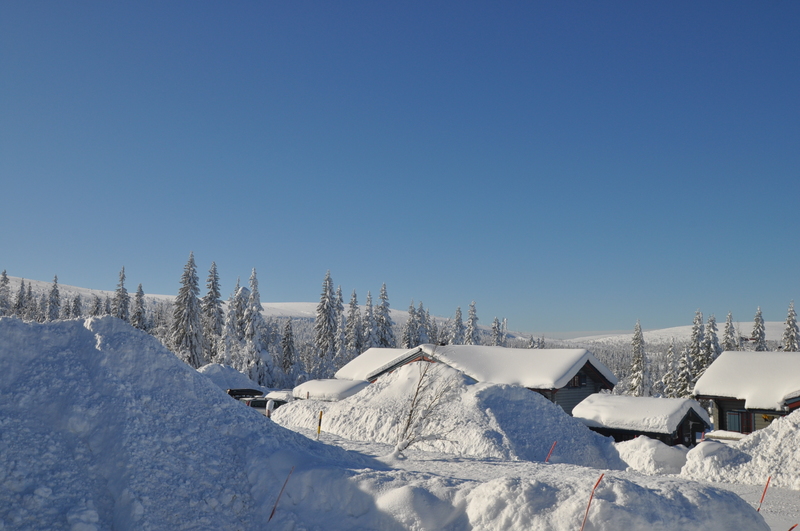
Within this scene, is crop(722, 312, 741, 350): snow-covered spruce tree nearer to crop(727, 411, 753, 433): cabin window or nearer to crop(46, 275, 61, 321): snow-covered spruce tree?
crop(727, 411, 753, 433): cabin window

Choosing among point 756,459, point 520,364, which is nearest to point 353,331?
point 520,364

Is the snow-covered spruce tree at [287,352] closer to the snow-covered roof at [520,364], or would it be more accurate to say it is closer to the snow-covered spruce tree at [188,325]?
the snow-covered spruce tree at [188,325]

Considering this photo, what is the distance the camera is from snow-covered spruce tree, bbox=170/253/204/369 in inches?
1994

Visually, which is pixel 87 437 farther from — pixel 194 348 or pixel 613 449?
pixel 194 348

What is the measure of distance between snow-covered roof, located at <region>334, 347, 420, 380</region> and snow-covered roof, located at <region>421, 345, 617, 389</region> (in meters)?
3.42

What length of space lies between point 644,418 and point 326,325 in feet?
140

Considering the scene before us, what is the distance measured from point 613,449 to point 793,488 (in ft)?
20.5

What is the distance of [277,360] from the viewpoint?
200ft

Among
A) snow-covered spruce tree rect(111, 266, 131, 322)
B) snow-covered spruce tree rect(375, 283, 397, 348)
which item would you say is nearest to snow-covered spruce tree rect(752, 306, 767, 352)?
snow-covered spruce tree rect(375, 283, 397, 348)

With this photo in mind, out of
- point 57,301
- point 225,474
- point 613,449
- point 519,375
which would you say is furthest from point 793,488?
point 57,301

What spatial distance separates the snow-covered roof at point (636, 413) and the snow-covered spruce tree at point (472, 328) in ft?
137

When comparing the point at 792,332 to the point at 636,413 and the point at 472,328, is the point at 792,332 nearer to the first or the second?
the point at 472,328

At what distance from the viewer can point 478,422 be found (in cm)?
2084

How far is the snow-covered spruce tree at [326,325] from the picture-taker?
60.7m
